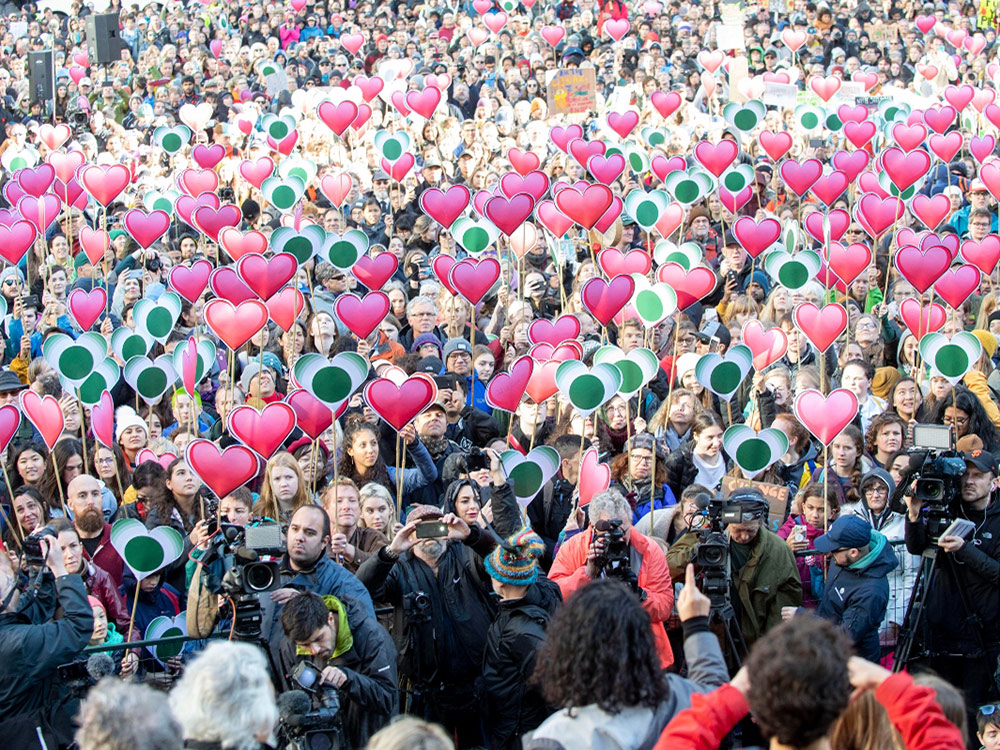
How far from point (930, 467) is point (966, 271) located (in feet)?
11.3

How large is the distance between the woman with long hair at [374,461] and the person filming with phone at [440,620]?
1.23 meters

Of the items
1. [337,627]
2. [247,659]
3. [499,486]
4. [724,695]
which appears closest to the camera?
[724,695]

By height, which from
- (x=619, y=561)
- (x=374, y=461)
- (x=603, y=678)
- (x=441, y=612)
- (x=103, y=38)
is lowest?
(x=441, y=612)

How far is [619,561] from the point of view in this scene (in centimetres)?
477

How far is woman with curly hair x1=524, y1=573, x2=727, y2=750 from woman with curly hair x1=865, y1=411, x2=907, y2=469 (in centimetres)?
346

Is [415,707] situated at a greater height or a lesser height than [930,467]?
lesser

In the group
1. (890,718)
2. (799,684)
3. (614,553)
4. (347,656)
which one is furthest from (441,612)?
(799,684)

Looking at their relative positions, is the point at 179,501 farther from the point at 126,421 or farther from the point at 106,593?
the point at 126,421

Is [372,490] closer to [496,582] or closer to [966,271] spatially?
[496,582]

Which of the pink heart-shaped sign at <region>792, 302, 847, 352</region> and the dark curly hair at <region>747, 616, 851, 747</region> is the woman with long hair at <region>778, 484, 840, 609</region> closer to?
the pink heart-shaped sign at <region>792, 302, 847, 352</region>

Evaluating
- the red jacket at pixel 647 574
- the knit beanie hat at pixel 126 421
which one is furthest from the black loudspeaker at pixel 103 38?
Result: the red jacket at pixel 647 574

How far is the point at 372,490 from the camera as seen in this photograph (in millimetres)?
5949

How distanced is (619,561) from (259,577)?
1.22m

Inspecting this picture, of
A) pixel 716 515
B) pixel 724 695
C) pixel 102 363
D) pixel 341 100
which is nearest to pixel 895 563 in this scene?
pixel 716 515
